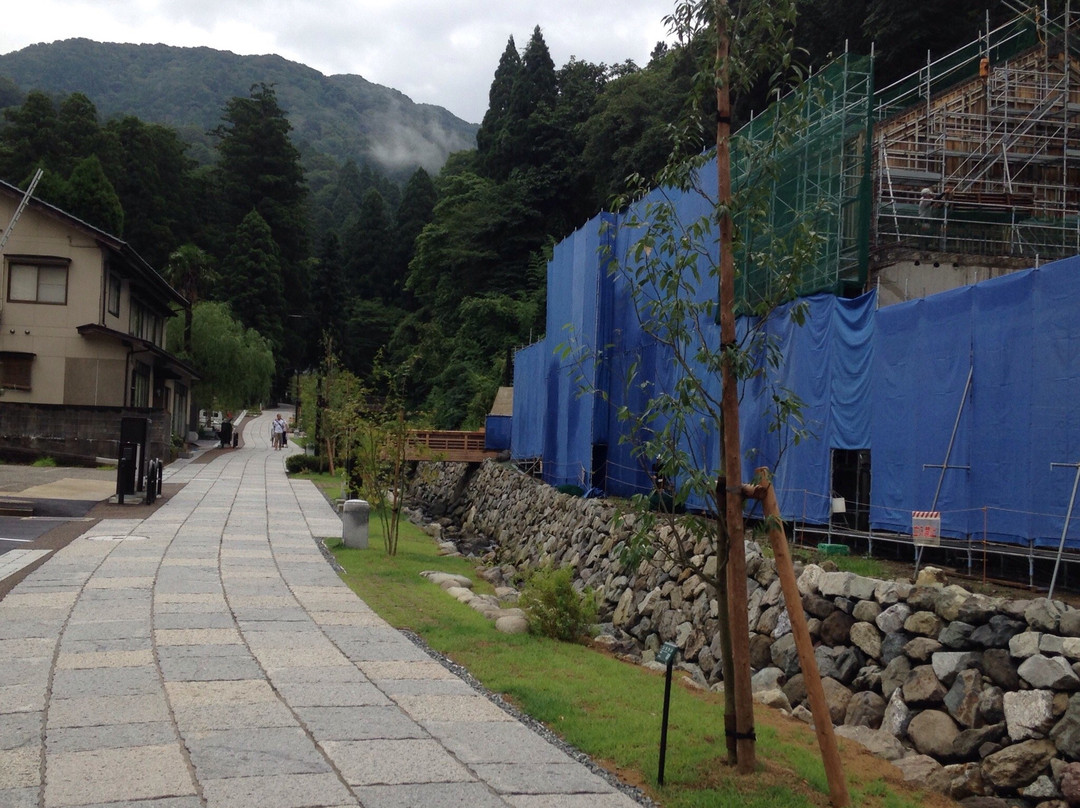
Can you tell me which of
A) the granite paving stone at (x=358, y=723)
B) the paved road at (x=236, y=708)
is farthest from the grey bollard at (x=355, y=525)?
the granite paving stone at (x=358, y=723)

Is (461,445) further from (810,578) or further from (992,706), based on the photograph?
(992,706)

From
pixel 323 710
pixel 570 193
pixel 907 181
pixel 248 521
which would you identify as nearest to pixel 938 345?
pixel 323 710

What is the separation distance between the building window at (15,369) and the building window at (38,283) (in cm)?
187

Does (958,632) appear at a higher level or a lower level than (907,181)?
lower

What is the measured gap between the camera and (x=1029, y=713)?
7.70 metres

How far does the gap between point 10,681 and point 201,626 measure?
2.39 m

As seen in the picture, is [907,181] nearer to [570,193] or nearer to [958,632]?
[958,632]

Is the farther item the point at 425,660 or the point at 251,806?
the point at 425,660

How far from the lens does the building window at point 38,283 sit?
3288 cm

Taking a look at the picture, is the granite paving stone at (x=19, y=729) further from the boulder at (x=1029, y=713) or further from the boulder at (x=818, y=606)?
the boulder at (x=818, y=606)

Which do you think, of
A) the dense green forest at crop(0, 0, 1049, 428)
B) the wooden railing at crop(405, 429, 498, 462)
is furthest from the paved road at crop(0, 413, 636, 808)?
the wooden railing at crop(405, 429, 498, 462)

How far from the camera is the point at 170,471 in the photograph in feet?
104

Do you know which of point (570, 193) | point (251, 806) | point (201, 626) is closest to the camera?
point (251, 806)

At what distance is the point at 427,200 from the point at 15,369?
1961 inches
